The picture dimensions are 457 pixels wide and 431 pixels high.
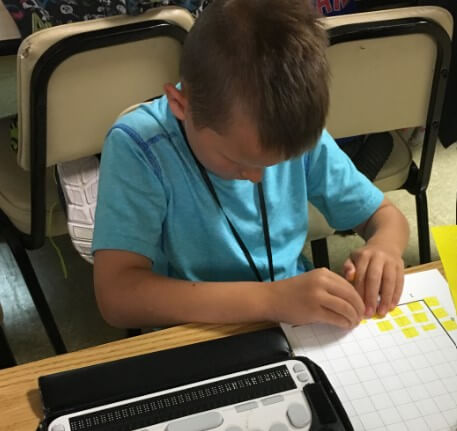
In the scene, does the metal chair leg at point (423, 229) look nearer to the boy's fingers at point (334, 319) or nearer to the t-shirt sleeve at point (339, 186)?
the t-shirt sleeve at point (339, 186)

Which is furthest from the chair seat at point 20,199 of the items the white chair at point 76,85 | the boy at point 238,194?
the boy at point 238,194

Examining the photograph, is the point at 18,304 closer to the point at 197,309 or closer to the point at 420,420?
the point at 197,309

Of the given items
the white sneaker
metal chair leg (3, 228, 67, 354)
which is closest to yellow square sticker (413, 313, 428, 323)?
the white sneaker

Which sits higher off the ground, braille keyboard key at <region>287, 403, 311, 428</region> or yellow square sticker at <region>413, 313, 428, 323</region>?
braille keyboard key at <region>287, 403, 311, 428</region>

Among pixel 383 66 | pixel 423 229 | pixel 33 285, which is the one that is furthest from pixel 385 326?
pixel 33 285

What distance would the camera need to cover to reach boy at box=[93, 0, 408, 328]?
634 mm

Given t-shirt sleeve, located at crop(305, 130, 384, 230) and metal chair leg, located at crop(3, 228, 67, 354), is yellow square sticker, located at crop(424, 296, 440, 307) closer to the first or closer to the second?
t-shirt sleeve, located at crop(305, 130, 384, 230)

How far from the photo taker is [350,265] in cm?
77

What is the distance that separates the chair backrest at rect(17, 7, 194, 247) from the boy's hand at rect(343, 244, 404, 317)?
613mm

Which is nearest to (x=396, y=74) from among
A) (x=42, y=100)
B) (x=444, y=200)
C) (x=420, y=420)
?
(x=42, y=100)

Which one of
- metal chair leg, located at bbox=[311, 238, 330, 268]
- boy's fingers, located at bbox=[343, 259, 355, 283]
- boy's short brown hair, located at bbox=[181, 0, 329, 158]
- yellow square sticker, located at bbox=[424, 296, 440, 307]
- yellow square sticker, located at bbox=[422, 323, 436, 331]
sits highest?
boy's short brown hair, located at bbox=[181, 0, 329, 158]

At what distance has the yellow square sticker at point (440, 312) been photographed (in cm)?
68

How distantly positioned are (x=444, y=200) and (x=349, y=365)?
166 cm

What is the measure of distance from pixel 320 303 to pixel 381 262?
13 centimetres
